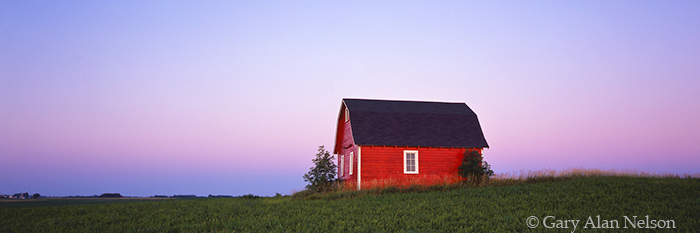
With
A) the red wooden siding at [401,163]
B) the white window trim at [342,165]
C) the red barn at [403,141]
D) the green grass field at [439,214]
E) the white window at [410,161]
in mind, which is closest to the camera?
the green grass field at [439,214]

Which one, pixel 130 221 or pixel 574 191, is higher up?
pixel 574 191

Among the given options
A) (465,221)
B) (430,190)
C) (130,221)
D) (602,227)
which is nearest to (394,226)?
(465,221)

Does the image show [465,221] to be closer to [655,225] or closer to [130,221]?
[655,225]

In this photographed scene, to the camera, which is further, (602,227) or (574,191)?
(574,191)

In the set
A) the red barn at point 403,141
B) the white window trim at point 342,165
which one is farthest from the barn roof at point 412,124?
the white window trim at point 342,165

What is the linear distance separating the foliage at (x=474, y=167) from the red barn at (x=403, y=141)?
0.51 meters

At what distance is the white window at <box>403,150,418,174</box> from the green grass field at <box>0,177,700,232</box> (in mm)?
6717

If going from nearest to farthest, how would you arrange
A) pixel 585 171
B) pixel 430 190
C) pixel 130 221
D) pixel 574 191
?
pixel 130 221, pixel 574 191, pixel 430 190, pixel 585 171

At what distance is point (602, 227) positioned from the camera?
508 inches

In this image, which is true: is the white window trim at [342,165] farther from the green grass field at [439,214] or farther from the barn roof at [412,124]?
the green grass field at [439,214]

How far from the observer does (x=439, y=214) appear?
16172mm

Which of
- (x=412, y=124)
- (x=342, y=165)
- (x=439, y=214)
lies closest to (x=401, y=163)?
(x=412, y=124)

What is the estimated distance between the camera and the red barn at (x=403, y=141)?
28.9 meters

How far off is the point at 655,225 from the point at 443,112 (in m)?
20.2
